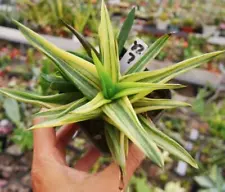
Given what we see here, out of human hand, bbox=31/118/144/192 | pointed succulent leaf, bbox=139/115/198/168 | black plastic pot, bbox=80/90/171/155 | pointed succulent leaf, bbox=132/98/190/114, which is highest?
pointed succulent leaf, bbox=132/98/190/114

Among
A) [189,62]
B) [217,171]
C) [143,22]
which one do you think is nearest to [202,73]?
[143,22]

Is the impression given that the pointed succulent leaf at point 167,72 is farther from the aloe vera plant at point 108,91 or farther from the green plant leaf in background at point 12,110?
the green plant leaf in background at point 12,110

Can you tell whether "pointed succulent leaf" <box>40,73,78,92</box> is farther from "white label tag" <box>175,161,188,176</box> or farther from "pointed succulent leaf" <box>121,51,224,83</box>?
"white label tag" <box>175,161,188,176</box>

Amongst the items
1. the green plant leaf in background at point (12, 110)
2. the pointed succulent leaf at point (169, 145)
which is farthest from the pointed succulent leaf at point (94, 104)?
the green plant leaf in background at point (12, 110)

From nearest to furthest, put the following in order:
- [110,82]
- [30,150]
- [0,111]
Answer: [110,82], [30,150], [0,111]

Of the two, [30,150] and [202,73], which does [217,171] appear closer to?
[30,150]

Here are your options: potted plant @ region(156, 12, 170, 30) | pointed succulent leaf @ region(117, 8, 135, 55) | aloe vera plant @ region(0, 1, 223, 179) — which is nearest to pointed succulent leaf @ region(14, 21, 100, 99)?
aloe vera plant @ region(0, 1, 223, 179)

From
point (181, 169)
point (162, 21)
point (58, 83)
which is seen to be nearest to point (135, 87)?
point (58, 83)
